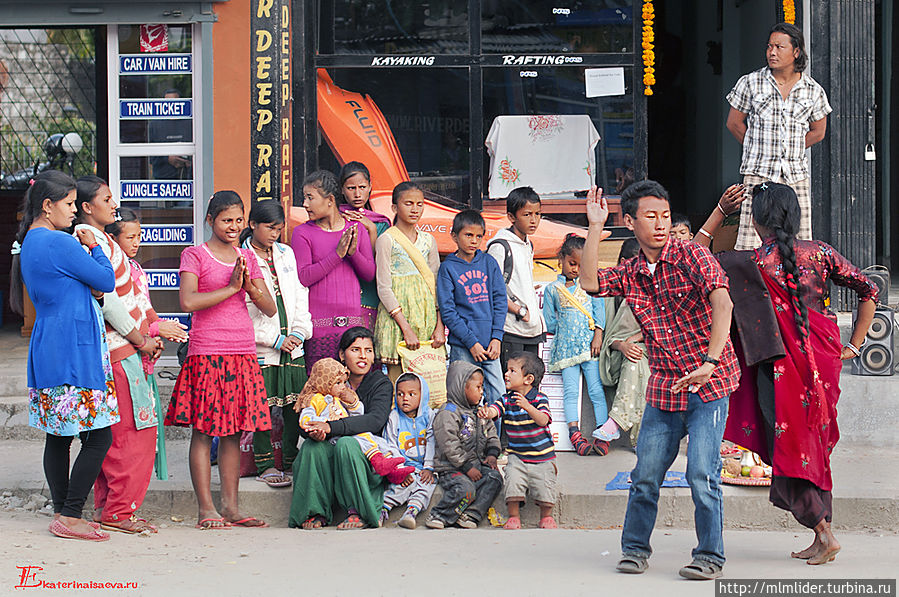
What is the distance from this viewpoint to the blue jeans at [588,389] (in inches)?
275

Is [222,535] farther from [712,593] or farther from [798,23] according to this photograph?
[798,23]

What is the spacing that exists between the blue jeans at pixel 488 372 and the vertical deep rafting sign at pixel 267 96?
93.2 inches

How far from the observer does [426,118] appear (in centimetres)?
880

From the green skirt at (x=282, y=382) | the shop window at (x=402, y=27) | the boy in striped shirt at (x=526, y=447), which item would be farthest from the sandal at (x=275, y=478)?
the shop window at (x=402, y=27)

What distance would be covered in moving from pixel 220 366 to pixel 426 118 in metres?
3.72

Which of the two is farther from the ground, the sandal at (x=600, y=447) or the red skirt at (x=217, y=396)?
the red skirt at (x=217, y=396)

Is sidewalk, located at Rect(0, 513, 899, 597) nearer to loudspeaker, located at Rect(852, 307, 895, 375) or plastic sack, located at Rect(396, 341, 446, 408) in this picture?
plastic sack, located at Rect(396, 341, 446, 408)

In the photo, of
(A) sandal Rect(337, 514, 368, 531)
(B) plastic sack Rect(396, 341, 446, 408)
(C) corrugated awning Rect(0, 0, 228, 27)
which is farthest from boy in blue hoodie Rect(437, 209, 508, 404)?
(C) corrugated awning Rect(0, 0, 228, 27)

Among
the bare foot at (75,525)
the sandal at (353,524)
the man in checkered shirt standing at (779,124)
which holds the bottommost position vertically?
the sandal at (353,524)

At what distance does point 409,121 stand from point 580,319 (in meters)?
2.69

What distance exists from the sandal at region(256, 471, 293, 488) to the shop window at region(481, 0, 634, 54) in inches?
163

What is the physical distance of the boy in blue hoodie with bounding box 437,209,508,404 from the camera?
21.5 ft

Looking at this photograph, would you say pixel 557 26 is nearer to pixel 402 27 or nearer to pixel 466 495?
pixel 402 27

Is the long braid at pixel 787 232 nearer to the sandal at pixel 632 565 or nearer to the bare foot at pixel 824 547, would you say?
the bare foot at pixel 824 547
